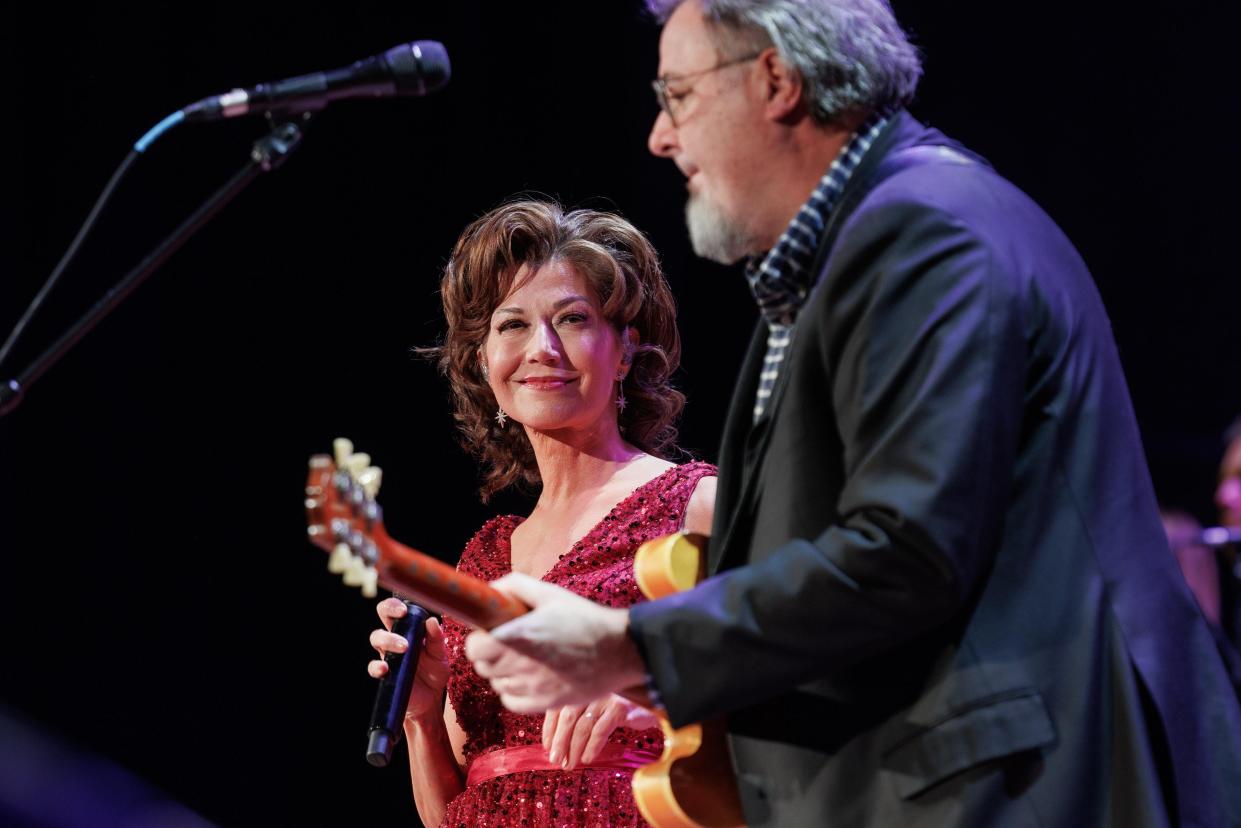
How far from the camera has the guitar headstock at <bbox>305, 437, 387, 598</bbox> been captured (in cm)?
166

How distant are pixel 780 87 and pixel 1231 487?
1.73m

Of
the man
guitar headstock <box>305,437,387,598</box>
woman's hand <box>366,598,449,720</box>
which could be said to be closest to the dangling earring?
woman's hand <box>366,598,449,720</box>

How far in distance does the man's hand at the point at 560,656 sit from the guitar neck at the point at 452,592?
0.29ft

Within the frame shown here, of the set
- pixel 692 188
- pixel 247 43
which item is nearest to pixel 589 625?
pixel 692 188

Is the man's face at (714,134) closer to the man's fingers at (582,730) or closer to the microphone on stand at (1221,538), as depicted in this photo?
the man's fingers at (582,730)

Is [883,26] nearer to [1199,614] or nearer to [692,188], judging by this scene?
[692,188]

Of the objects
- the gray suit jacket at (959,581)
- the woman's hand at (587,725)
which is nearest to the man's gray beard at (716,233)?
the gray suit jacket at (959,581)

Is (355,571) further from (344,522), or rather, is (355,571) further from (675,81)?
(675,81)

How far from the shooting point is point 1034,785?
164 cm

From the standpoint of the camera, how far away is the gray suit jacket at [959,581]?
1604 mm

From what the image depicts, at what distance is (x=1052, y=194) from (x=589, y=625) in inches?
131

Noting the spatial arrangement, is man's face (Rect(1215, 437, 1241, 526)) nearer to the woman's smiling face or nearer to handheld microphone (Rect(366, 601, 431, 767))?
the woman's smiling face

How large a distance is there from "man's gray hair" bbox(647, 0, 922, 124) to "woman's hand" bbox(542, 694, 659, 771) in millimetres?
1269

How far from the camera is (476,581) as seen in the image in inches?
70.1
